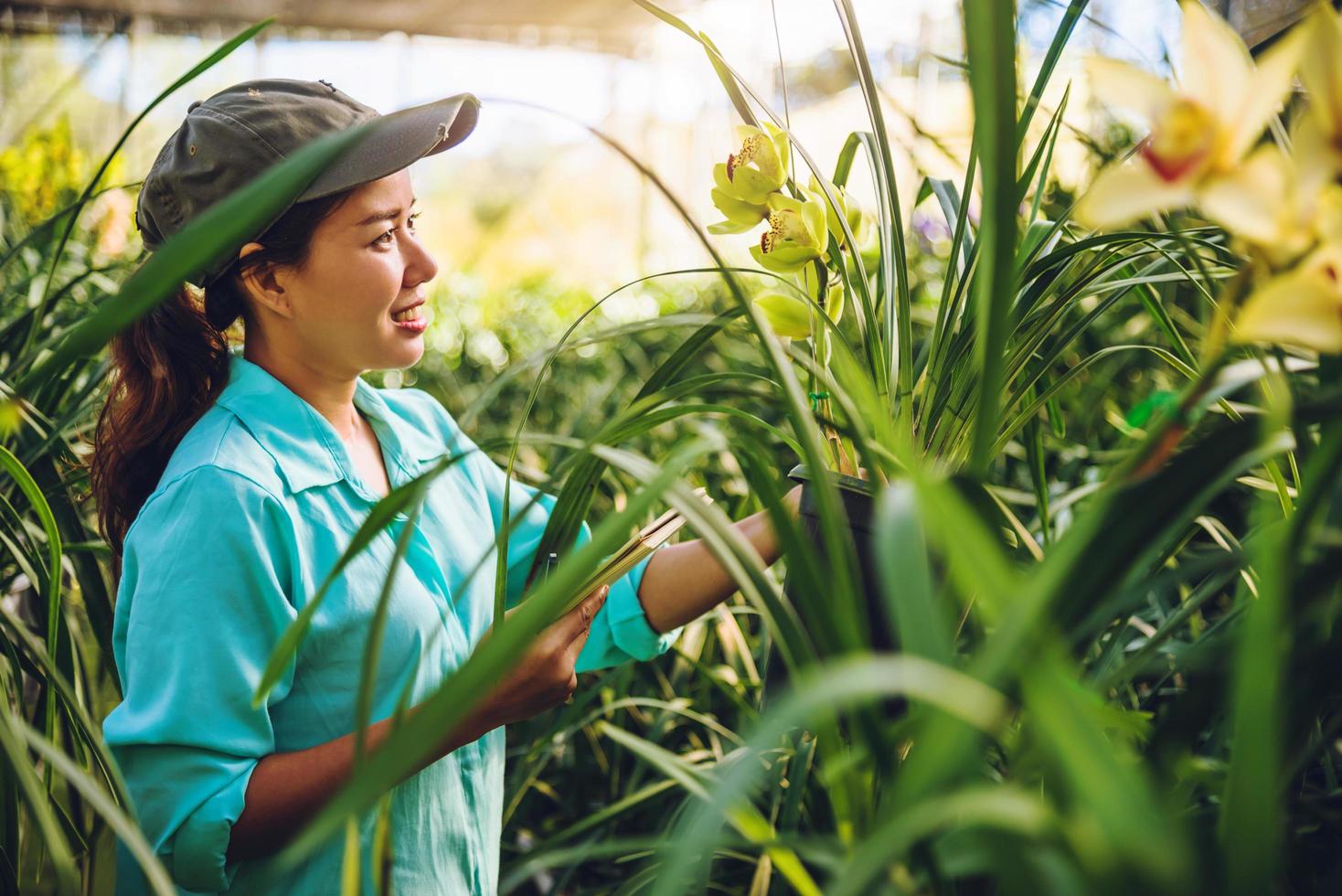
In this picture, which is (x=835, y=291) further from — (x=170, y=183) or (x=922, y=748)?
(x=170, y=183)

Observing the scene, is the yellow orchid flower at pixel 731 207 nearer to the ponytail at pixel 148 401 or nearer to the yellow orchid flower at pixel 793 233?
the yellow orchid flower at pixel 793 233

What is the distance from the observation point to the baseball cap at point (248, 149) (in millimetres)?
719

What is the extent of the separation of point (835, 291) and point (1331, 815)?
35 centimetres

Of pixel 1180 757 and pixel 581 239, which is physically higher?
pixel 1180 757

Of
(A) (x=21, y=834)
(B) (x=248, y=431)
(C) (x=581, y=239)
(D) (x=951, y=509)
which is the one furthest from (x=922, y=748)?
(C) (x=581, y=239)

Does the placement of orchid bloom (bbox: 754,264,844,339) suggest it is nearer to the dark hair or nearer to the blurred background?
the dark hair

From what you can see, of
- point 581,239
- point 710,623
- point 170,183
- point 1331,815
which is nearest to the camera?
point 1331,815

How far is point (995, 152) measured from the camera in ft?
1.03

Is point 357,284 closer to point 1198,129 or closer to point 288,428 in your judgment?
point 288,428

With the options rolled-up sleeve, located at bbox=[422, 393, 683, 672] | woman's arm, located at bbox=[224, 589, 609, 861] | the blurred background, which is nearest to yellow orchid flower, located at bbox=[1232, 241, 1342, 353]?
woman's arm, located at bbox=[224, 589, 609, 861]

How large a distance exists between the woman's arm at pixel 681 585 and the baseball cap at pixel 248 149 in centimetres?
37

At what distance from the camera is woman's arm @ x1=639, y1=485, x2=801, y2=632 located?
0.77 m

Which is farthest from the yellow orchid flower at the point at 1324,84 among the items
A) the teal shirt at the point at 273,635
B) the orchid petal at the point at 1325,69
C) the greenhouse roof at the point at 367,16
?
the greenhouse roof at the point at 367,16

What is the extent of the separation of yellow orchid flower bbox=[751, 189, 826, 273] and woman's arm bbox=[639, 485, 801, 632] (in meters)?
0.28
